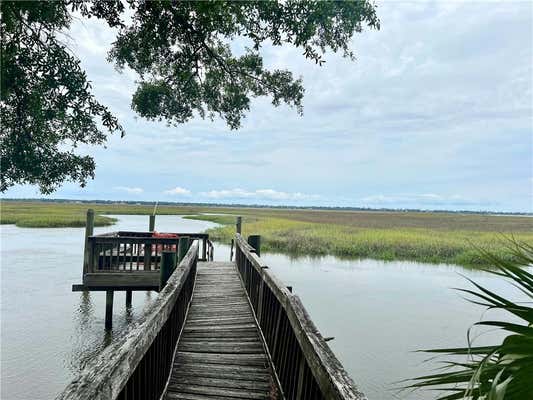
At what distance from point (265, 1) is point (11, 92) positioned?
4112mm

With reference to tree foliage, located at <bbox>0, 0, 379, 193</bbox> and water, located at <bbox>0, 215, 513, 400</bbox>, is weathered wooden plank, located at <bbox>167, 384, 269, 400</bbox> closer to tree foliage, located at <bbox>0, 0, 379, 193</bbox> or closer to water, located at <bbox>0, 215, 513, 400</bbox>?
water, located at <bbox>0, 215, 513, 400</bbox>

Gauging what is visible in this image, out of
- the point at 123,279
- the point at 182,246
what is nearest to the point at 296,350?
the point at 182,246

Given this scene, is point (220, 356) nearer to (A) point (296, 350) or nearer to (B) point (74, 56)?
(A) point (296, 350)

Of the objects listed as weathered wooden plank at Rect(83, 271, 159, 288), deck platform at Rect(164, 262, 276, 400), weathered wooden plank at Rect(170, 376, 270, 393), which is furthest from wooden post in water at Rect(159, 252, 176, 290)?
weathered wooden plank at Rect(83, 271, 159, 288)

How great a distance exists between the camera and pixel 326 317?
1280 centimetres

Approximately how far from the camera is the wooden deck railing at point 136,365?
1.78 meters

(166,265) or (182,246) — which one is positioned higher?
(182,246)

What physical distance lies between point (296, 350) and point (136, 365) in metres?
1.48

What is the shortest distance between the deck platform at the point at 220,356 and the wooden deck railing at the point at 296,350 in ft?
0.69

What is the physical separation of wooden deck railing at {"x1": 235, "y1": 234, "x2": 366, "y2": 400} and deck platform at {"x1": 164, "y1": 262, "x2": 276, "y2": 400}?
210mm

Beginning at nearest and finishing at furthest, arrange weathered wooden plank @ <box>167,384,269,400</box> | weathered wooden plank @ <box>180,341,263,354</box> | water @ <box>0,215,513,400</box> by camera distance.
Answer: weathered wooden plank @ <box>167,384,269,400</box> → weathered wooden plank @ <box>180,341,263,354</box> → water @ <box>0,215,513,400</box>

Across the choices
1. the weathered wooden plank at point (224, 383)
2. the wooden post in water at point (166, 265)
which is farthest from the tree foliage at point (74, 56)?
the weathered wooden plank at point (224, 383)

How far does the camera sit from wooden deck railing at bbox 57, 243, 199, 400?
1782mm

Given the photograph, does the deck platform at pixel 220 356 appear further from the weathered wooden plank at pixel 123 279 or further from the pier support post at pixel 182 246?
the weathered wooden plank at pixel 123 279
